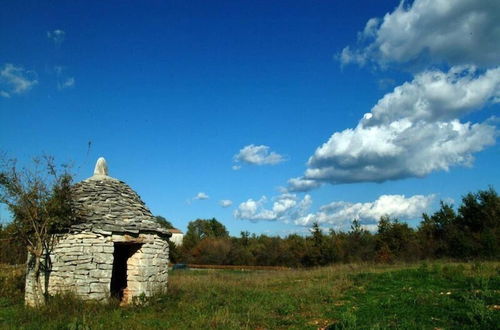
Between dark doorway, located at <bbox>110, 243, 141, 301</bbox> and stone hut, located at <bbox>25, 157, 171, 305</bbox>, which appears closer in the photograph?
stone hut, located at <bbox>25, 157, 171, 305</bbox>

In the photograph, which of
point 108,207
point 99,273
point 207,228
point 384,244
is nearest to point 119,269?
point 108,207

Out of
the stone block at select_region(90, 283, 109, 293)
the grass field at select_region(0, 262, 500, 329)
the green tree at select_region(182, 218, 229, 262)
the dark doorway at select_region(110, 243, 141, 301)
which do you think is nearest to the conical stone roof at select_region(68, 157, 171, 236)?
the stone block at select_region(90, 283, 109, 293)

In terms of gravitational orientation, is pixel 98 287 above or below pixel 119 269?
below

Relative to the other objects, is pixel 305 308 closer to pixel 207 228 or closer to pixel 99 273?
pixel 99 273

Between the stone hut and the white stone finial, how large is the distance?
22 centimetres

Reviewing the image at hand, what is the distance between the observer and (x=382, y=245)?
35500mm

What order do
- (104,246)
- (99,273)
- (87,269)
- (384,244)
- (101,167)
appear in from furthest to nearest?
(384,244), (101,167), (104,246), (99,273), (87,269)

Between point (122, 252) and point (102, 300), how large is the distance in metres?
4.21

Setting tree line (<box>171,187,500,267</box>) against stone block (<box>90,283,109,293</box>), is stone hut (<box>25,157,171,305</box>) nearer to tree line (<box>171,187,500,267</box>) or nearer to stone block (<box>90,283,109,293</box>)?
stone block (<box>90,283,109,293</box>)

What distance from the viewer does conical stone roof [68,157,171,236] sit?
11.9m

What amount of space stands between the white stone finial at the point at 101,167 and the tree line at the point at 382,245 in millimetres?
4468

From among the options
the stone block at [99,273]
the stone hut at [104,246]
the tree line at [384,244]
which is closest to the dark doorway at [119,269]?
the stone hut at [104,246]

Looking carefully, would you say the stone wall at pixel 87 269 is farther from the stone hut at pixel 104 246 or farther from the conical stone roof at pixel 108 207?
the conical stone roof at pixel 108 207

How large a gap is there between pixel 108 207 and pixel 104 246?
162 centimetres
